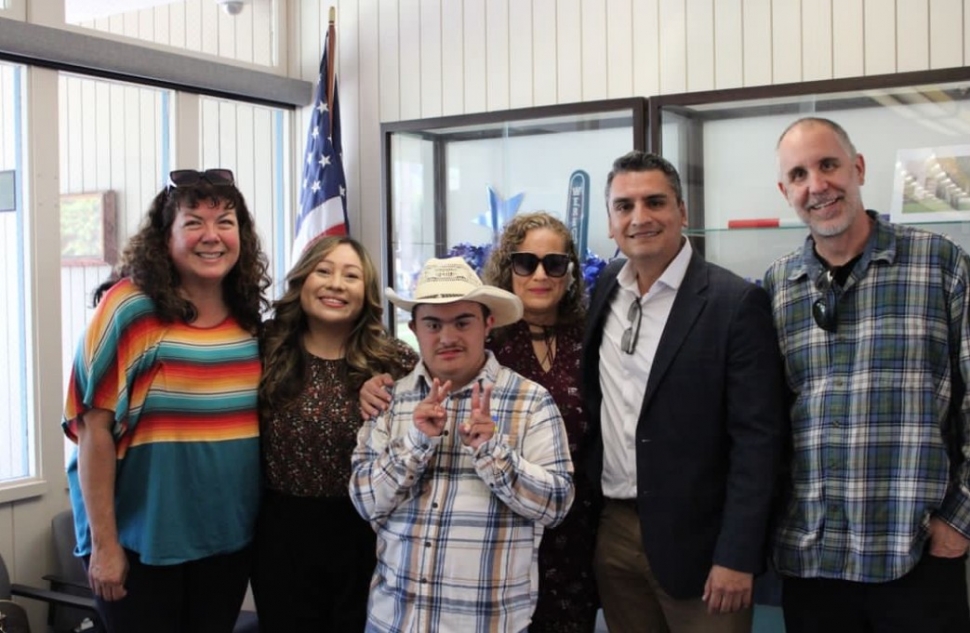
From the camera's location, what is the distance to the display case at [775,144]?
3.32m

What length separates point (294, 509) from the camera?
2504 mm

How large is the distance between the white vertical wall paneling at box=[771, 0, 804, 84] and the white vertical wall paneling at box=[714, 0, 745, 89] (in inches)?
4.7

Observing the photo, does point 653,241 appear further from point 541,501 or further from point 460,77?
point 460,77

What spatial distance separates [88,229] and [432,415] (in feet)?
8.37

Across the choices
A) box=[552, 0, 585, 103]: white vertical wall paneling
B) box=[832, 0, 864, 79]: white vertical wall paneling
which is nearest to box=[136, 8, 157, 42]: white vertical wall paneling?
box=[552, 0, 585, 103]: white vertical wall paneling

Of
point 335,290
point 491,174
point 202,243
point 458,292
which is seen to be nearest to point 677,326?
point 458,292

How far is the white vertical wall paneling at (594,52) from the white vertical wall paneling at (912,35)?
3.60 feet

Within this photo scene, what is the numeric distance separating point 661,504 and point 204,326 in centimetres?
120

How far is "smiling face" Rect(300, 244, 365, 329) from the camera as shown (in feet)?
8.41

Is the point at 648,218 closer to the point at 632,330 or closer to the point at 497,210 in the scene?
A: the point at 632,330

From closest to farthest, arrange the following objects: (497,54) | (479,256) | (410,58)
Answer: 1. (479,256)
2. (497,54)
3. (410,58)

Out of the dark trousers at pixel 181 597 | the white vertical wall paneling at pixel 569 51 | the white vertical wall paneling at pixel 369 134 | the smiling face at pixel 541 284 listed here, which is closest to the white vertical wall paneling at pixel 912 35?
the white vertical wall paneling at pixel 569 51

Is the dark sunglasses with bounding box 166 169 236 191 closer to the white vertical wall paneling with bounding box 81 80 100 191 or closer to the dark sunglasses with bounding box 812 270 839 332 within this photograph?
the dark sunglasses with bounding box 812 270 839 332

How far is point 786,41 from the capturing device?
12.0 feet
